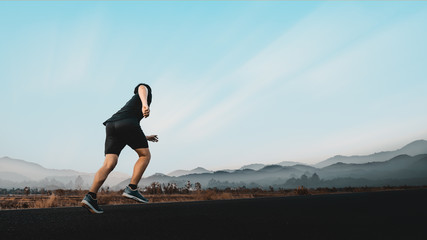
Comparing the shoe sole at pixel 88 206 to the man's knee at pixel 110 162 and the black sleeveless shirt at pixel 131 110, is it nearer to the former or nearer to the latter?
the man's knee at pixel 110 162

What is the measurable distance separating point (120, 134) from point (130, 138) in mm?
163

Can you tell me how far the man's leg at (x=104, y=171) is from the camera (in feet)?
16.2

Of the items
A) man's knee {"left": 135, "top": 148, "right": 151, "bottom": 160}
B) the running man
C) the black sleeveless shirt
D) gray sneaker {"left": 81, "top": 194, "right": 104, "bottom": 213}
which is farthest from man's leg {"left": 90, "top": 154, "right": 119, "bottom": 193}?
the black sleeveless shirt

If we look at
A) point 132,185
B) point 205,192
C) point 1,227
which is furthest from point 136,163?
point 205,192

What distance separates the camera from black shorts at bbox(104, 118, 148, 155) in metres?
5.28

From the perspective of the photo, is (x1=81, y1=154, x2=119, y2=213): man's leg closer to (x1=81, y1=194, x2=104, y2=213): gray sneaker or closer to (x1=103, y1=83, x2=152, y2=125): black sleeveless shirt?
(x1=81, y1=194, x2=104, y2=213): gray sneaker

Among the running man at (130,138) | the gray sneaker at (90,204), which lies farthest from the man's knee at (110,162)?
the gray sneaker at (90,204)

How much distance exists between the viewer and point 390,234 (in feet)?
9.31

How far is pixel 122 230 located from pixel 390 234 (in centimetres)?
218

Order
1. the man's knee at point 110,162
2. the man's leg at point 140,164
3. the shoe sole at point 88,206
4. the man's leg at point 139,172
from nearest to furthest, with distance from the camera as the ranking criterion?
1. the shoe sole at point 88,206
2. the man's knee at point 110,162
3. the man's leg at point 139,172
4. the man's leg at point 140,164

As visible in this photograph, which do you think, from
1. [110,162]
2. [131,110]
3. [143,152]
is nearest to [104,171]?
[110,162]

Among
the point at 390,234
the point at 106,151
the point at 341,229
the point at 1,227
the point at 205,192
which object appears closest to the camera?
the point at 390,234

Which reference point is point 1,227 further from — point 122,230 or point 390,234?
point 390,234

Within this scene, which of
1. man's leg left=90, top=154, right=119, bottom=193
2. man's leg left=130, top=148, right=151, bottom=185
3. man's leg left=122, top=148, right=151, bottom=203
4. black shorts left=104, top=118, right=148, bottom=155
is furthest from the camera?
man's leg left=130, top=148, right=151, bottom=185
